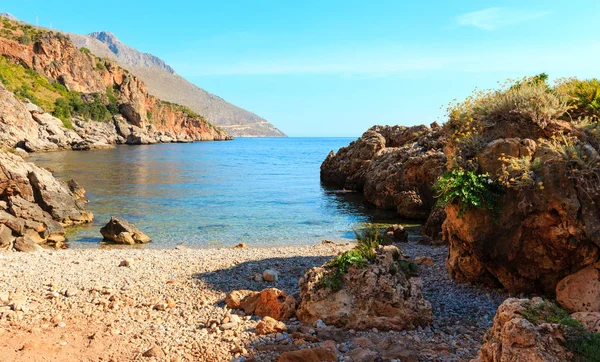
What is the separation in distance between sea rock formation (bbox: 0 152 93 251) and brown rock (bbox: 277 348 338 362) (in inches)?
516

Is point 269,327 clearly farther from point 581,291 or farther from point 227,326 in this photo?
point 581,291

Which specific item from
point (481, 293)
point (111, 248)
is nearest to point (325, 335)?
point (481, 293)

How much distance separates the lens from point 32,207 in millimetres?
19281

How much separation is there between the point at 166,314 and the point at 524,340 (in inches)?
245

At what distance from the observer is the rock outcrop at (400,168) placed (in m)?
23.4

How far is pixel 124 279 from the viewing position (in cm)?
1073

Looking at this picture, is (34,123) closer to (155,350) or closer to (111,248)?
(111,248)

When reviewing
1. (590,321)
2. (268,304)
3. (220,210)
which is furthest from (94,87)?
(590,321)

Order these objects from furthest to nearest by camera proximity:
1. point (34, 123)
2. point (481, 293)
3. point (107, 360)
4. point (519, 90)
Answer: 1. point (34, 123)
2. point (519, 90)
3. point (481, 293)
4. point (107, 360)

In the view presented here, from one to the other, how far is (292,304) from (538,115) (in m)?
6.48

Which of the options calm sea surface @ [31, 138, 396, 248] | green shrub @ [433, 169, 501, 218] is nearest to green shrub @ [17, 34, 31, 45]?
calm sea surface @ [31, 138, 396, 248]

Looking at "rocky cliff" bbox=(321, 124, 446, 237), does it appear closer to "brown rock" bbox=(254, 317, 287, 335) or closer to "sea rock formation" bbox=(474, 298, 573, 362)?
"brown rock" bbox=(254, 317, 287, 335)

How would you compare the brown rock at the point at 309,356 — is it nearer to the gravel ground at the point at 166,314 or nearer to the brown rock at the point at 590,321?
the gravel ground at the point at 166,314

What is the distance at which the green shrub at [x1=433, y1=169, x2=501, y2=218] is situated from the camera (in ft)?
28.7
